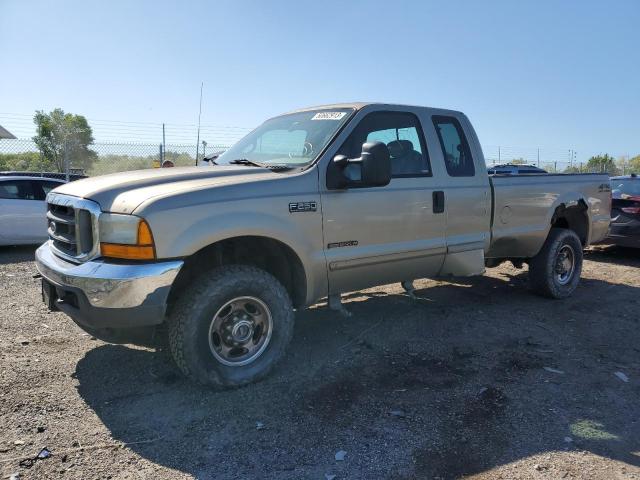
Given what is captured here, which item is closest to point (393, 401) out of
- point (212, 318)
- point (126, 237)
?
point (212, 318)

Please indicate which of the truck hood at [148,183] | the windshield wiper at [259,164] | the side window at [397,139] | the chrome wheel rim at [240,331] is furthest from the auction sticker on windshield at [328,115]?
the chrome wheel rim at [240,331]

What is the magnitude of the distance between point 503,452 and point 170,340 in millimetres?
2188

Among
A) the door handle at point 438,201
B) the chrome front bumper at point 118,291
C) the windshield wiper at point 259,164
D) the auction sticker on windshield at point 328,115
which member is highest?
the auction sticker on windshield at point 328,115

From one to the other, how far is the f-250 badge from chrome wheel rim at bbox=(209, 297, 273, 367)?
0.71 m

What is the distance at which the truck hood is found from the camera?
3.25 meters

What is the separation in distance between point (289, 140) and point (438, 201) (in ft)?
4.79

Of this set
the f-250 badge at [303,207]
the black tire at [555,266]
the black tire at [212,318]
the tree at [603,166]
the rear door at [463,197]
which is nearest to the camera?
the black tire at [212,318]

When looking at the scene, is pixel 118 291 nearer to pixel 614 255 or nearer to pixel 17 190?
pixel 17 190

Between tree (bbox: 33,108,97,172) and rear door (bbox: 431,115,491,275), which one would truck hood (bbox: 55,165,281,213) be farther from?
tree (bbox: 33,108,97,172)

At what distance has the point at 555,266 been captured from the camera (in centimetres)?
624

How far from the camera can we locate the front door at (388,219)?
4055 millimetres

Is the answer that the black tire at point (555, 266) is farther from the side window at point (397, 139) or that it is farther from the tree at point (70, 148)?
the tree at point (70, 148)

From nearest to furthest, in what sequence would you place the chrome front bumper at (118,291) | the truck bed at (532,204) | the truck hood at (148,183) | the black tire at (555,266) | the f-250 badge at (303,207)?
the chrome front bumper at (118,291) < the truck hood at (148,183) < the f-250 badge at (303,207) < the truck bed at (532,204) < the black tire at (555,266)

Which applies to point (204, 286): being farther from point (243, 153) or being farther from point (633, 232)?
point (633, 232)
